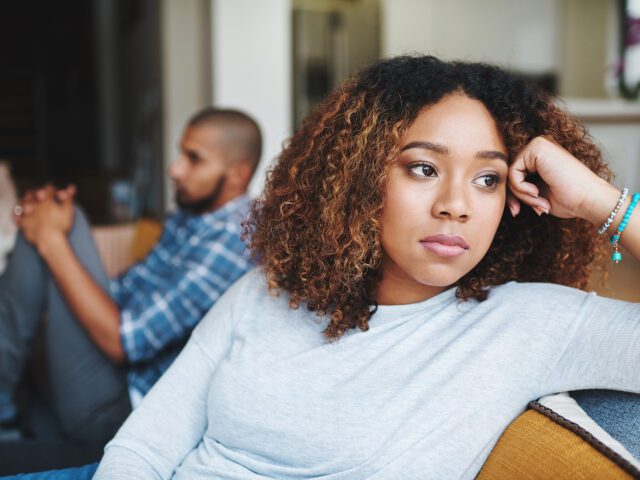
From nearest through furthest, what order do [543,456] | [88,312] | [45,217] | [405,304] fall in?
[543,456], [405,304], [88,312], [45,217]

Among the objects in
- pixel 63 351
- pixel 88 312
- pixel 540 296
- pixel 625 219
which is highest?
pixel 625 219

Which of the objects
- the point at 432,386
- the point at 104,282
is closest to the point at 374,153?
the point at 432,386

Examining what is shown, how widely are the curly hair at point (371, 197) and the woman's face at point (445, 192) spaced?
24mm

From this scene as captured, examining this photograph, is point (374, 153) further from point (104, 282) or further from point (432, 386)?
point (104, 282)

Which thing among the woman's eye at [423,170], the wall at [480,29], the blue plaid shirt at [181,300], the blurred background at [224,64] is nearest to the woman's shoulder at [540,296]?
the woman's eye at [423,170]

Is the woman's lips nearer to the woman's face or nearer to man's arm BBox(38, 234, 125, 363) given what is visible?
the woman's face

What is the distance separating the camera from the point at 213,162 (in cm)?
210

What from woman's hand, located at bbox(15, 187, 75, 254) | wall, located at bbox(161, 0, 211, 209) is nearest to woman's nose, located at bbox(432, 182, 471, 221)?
woman's hand, located at bbox(15, 187, 75, 254)

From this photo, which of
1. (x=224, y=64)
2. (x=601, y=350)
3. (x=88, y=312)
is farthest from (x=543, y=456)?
(x=224, y=64)

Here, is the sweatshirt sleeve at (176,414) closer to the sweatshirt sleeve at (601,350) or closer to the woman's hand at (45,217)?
the sweatshirt sleeve at (601,350)

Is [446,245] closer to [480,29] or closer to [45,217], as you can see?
[45,217]

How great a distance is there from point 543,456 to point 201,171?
4.85ft

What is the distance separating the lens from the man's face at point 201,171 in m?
2.10

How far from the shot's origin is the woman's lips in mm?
954
